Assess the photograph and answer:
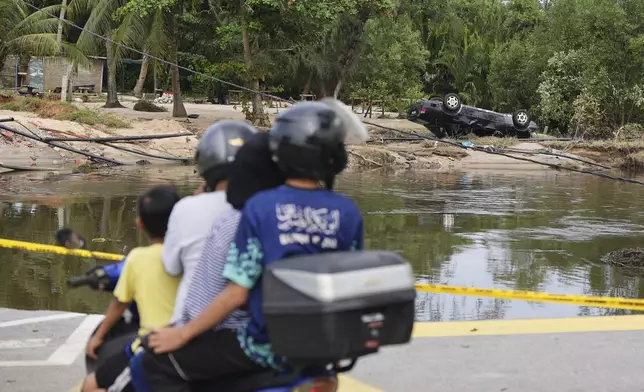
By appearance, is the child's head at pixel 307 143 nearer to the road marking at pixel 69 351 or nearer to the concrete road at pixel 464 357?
the concrete road at pixel 464 357

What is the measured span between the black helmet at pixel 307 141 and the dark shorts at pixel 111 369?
0.90 meters

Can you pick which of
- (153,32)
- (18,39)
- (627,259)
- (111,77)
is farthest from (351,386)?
(111,77)

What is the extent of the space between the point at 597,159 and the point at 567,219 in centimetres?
1293

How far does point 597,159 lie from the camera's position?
28.0m

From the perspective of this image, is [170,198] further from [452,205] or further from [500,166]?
[500,166]

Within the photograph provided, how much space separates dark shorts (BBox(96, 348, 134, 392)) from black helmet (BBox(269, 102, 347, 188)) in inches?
35.5

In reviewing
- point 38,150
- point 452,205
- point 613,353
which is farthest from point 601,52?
point 613,353

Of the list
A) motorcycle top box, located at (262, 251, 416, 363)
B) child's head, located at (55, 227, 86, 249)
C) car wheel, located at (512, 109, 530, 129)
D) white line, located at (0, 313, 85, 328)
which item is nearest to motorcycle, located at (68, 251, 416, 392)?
motorcycle top box, located at (262, 251, 416, 363)

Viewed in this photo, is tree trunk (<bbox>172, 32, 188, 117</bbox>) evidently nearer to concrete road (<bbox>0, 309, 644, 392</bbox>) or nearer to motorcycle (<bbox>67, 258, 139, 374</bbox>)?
concrete road (<bbox>0, 309, 644, 392</bbox>)

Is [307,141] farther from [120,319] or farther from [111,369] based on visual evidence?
[120,319]

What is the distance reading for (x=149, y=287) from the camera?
3.09 metres

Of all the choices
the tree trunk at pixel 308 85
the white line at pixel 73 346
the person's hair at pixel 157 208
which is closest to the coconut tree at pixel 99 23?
the tree trunk at pixel 308 85

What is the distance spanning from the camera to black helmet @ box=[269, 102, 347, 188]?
103 inches

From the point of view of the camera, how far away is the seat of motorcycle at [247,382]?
8.76ft
